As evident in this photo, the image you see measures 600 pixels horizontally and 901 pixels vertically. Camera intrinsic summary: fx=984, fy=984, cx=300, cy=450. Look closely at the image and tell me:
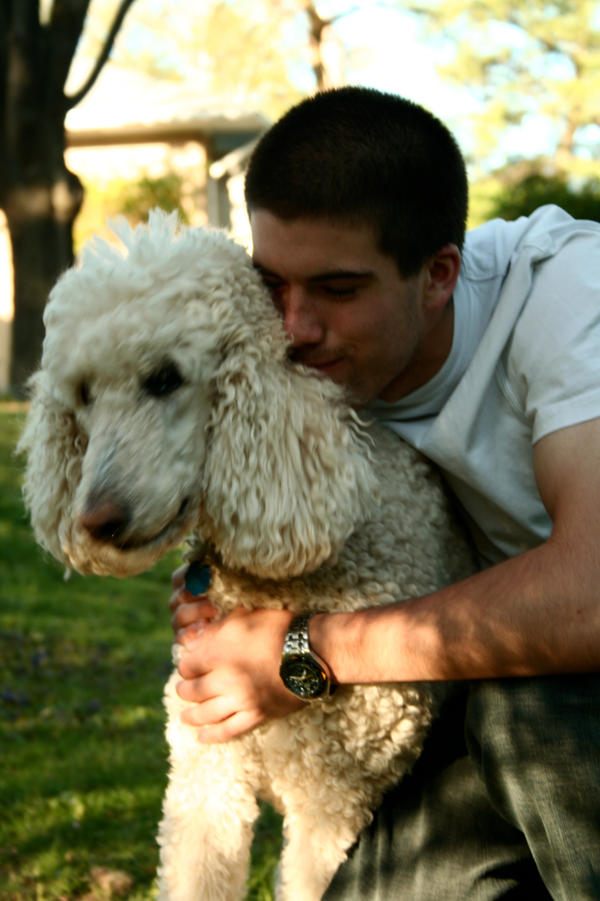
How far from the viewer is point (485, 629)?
177 cm

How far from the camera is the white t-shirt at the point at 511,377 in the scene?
1.88 meters

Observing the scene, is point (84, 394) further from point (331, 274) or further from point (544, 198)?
point (544, 198)

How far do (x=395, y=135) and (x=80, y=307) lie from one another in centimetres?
78

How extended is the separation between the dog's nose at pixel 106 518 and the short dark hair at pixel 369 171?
2.38 feet

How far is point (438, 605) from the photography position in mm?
1830

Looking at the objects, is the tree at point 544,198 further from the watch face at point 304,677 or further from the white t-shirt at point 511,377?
the watch face at point 304,677

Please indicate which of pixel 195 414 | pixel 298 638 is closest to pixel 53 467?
pixel 195 414

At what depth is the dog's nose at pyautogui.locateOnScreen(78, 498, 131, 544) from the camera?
5.32 feet

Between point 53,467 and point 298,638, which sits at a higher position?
point 53,467

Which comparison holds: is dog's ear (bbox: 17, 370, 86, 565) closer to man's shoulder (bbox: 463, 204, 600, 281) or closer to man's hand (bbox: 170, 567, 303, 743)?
man's hand (bbox: 170, 567, 303, 743)

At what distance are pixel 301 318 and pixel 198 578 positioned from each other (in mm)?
600

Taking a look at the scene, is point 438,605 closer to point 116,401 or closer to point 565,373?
point 565,373

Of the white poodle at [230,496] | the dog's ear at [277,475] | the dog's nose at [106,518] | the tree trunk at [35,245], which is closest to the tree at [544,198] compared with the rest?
the tree trunk at [35,245]

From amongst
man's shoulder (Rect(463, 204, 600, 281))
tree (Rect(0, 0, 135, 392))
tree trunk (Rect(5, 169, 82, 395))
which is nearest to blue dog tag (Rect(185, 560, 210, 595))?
man's shoulder (Rect(463, 204, 600, 281))
